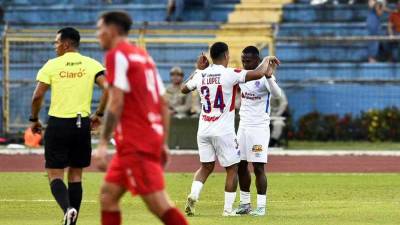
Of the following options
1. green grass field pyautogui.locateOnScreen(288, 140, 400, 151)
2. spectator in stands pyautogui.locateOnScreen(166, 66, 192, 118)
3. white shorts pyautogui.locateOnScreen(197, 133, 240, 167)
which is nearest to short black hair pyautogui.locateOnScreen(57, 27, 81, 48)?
white shorts pyautogui.locateOnScreen(197, 133, 240, 167)

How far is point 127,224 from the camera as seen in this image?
14.3m

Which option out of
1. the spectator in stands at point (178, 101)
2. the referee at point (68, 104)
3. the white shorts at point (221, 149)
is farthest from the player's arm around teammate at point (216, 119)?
the spectator in stands at point (178, 101)

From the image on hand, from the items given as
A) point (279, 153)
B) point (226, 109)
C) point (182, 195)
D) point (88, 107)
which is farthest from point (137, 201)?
point (279, 153)

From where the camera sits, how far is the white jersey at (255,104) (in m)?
16.1

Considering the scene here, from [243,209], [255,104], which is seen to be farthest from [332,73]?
[243,209]

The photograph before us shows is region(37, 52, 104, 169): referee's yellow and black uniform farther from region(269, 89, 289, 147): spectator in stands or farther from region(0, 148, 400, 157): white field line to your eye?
region(269, 89, 289, 147): spectator in stands

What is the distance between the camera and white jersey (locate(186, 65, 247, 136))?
15.3 metres

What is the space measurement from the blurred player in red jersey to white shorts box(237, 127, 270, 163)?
5.68 m

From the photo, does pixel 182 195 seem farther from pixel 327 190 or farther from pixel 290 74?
pixel 290 74

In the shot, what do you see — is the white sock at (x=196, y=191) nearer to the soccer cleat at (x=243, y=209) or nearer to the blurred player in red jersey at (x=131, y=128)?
the soccer cleat at (x=243, y=209)

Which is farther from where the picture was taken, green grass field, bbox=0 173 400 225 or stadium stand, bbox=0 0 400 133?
stadium stand, bbox=0 0 400 133

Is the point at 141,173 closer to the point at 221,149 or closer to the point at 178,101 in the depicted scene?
the point at 221,149

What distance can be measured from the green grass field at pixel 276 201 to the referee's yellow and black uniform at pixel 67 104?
1.06 meters

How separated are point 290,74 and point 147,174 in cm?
2304
